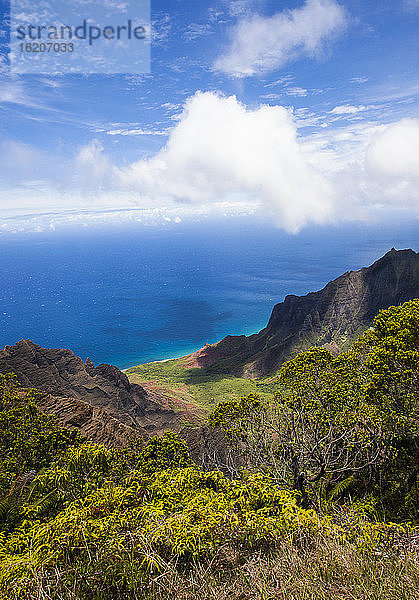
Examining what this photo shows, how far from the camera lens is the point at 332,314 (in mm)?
82562

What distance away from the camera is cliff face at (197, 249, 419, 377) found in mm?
73562

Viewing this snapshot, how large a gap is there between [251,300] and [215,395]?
12136 centimetres

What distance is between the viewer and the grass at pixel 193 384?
215 feet

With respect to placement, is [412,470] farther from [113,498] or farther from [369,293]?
[369,293]

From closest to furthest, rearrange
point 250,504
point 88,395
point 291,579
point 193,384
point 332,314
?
point 291,579 < point 250,504 < point 88,395 < point 193,384 < point 332,314

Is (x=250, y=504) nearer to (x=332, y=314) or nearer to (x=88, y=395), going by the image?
(x=88, y=395)

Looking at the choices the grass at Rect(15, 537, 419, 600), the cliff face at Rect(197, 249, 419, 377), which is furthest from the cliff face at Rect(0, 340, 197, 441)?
the cliff face at Rect(197, 249, 419, 377)

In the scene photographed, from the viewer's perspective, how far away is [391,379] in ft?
39.6

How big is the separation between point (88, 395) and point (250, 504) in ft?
137

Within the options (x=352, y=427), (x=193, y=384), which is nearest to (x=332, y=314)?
(x=193, y=384)

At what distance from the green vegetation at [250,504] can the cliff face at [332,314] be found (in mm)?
58687

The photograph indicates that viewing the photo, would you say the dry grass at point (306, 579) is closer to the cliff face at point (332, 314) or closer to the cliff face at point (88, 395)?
the cliff face at point (88, 395)

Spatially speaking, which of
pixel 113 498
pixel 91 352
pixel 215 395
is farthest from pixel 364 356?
pixel 91 352

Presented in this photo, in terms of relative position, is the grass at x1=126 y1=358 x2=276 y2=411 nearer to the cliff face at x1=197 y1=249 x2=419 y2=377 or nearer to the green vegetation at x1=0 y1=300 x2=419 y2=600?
the cliff face at x1=197 y1=249 x2=419 y2=377
